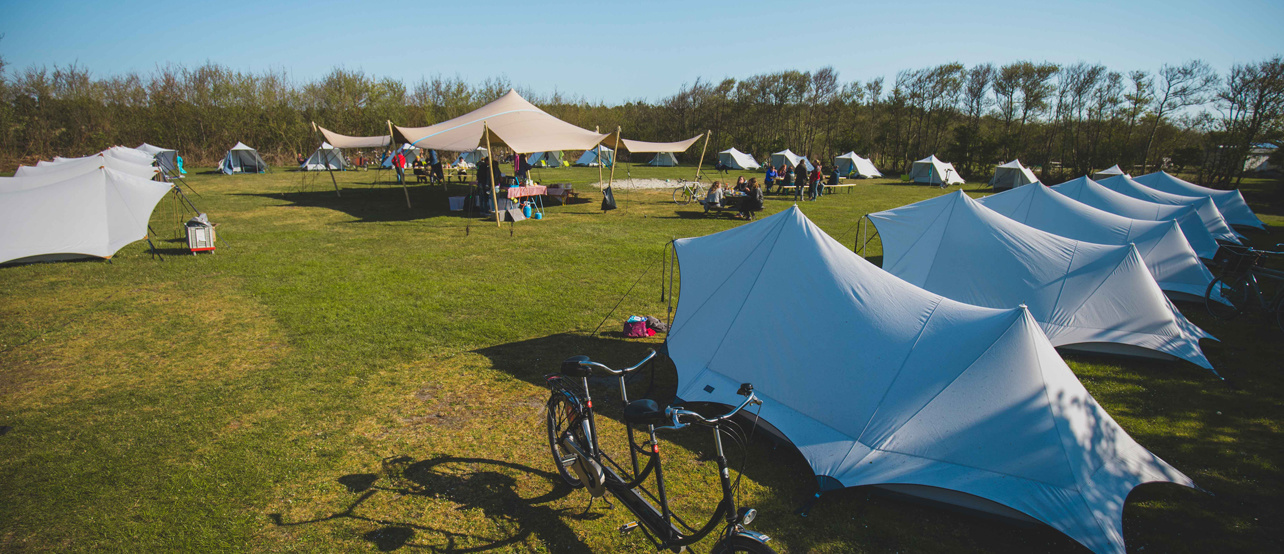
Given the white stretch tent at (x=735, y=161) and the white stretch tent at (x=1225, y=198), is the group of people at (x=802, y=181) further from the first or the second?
the white stretch tent at (x=735, y=161)

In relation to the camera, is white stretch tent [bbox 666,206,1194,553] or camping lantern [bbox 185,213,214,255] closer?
white stretch tent [bbox 666,206,1194,553]

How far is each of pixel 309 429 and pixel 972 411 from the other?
187 inches

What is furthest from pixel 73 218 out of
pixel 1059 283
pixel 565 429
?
pixel 1059 283

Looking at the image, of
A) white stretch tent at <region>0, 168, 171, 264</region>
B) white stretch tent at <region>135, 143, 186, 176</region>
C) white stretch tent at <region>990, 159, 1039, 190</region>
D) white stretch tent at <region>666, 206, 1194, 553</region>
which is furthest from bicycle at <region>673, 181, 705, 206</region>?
white stretch tent at <region>135, 143, 186, 176</region>

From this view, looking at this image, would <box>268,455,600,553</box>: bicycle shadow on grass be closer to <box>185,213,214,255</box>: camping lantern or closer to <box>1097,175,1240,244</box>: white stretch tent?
<box>185,213,214,255</box>: camping lantern

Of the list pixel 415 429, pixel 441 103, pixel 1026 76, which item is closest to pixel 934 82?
pixel 1026 76

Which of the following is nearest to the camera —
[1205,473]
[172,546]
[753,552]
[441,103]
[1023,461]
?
[753,552]

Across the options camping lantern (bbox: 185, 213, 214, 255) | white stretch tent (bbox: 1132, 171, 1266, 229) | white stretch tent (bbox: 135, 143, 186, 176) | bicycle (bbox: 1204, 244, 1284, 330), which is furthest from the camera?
white stretch tent (bbox: 135, 143, 186, 176)

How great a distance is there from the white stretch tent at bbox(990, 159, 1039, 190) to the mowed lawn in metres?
18.3

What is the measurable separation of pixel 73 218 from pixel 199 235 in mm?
1706

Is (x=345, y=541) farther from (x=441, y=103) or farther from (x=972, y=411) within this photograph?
(x=441, y=103)

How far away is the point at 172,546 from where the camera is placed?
118 inches

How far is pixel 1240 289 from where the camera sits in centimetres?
721

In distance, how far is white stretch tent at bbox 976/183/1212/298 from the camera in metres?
7.63
